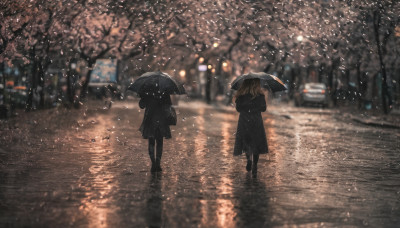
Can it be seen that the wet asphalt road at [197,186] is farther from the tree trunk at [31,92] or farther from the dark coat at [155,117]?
the tree trunk at [31,92]

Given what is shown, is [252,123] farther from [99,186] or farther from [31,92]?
[31,92]

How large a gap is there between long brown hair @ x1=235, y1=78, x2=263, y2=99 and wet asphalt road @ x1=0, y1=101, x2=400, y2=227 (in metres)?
1.43

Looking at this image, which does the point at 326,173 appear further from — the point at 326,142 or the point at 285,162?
the point at 326,142

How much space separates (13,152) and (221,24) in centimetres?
1857

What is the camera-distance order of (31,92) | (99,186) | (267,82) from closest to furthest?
(99,186) → (267,82) → (31,92)

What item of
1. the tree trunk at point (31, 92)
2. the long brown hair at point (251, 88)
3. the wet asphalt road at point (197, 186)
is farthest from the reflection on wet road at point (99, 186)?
the tree trunk at point (31, 92)

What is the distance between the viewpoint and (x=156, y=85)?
12.8m

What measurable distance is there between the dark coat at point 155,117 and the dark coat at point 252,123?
1.30 meters

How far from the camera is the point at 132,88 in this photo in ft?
42.1

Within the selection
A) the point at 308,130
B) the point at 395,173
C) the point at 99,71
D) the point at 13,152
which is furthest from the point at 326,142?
the point at 99,71

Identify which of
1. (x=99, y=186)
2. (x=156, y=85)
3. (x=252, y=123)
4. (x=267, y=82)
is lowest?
(x=99, y=186)

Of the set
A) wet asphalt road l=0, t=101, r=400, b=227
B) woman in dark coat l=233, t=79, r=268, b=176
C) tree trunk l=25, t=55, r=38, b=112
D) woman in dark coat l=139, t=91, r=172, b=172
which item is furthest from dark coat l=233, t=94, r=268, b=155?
tree trunk l=25, t=55, r=38, b=112

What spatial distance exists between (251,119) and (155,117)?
1.68 metres

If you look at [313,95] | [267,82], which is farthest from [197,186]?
[313,95]
